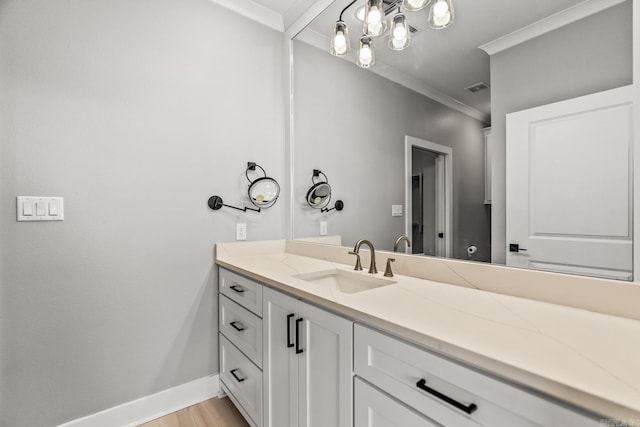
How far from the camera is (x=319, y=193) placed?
2.04 meters

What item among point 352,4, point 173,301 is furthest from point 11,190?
point 352,4

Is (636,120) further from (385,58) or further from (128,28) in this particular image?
(128,28)

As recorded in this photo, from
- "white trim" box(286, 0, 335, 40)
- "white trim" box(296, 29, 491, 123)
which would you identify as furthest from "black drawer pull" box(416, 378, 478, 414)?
"white trim" box(286, 0, 335, 40)

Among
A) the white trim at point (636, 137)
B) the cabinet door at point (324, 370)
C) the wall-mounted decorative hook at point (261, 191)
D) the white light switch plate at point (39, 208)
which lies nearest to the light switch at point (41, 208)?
the white light switch plate at point (39, 208)

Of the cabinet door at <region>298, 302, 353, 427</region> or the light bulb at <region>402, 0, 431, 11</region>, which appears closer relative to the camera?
the cabinet door at <region>298, 302, 353, 427</region>

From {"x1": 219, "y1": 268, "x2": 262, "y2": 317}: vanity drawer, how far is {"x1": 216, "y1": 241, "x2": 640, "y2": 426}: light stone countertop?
9.2 inches

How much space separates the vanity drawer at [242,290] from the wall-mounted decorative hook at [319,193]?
72 centimetres

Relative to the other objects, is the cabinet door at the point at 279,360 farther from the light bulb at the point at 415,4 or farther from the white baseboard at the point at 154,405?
the light bulb at the point at 415,4

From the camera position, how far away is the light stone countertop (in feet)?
1.66

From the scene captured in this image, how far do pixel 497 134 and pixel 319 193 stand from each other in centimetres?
114

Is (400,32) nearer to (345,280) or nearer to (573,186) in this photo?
(573,186)

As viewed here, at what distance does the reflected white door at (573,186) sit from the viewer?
887 millimetres

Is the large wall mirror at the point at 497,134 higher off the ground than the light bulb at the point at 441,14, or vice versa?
the light bulb at the point at 441,14

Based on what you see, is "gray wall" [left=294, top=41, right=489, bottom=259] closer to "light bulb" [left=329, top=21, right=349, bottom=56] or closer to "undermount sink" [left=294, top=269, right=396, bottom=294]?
"light bulb" [left=329, top=21, right=349, bottom=56]
